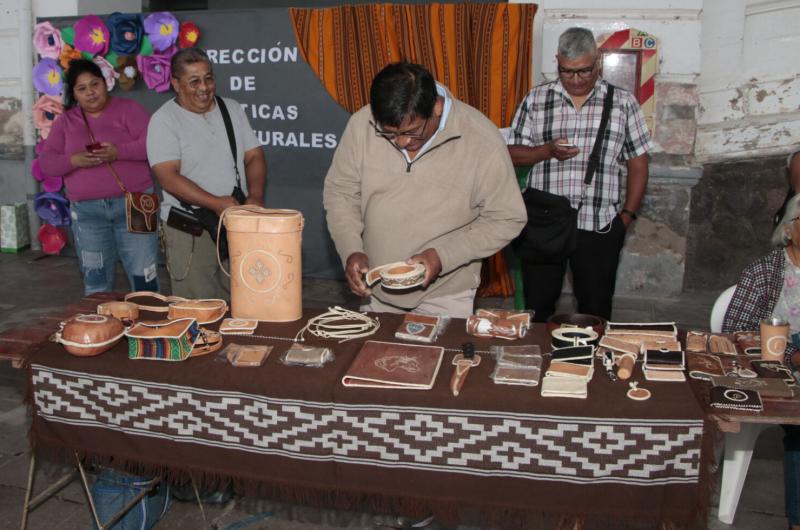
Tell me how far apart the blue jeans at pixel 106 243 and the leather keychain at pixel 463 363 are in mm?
2328

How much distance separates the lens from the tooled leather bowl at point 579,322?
268 cm

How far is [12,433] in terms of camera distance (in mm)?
3939

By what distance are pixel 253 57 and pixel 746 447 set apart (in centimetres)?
481

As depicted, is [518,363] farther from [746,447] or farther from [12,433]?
[12,433]

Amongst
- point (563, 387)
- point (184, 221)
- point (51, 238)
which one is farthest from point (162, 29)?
point (563, 387)

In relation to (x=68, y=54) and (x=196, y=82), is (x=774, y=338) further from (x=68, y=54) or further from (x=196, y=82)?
(x=68, y=54)

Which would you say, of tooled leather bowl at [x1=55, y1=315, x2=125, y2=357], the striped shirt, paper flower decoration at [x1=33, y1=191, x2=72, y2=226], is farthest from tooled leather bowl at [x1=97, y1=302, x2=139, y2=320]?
paper flower decoration at [x1=33, y1=191, x2=72, y2=226]

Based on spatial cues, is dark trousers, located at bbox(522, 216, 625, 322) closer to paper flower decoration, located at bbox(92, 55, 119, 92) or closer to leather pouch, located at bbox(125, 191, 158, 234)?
leather pouch, located at bbox(125, 191, 158, 234)

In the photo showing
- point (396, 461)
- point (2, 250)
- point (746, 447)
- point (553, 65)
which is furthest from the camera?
point (2, 250)

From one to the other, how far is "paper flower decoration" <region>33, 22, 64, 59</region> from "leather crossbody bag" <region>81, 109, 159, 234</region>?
3.44 m

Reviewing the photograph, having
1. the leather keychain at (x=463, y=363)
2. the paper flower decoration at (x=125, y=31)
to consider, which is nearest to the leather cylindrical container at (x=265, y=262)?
the leather keychain at (x=463, y=363)

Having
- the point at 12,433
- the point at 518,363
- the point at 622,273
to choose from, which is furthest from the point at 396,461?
the point at 622,273

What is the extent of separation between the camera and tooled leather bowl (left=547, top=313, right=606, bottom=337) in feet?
8.80

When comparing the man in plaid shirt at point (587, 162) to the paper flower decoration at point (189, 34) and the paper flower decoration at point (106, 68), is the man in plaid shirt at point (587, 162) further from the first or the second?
the paper flower decoration at point (106, 68)
